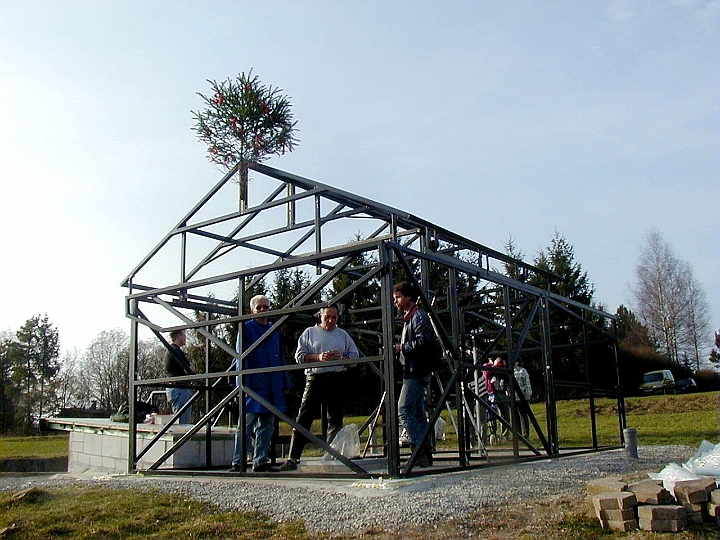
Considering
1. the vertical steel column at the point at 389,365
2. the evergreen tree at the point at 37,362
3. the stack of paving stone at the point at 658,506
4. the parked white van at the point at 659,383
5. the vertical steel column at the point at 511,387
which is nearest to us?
the stack of paving stone at the point at 658,506

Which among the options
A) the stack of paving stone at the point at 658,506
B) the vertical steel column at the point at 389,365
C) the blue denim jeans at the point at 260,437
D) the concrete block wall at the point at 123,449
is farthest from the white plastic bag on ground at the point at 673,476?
the concrete block wall at the point at 123,449

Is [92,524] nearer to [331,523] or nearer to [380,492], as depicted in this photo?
[331,523]

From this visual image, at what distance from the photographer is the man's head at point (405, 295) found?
6.62 m

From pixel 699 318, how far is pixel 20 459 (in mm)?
34924

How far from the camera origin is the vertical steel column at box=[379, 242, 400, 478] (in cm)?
584

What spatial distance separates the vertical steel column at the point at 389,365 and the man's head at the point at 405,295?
1.52 ft

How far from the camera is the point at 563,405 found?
22.0 m

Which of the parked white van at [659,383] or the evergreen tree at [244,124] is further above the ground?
the evergreen tree at [244,124]

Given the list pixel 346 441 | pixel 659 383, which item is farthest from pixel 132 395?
pixel 659 383

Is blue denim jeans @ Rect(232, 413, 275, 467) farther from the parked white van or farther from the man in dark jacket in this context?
the parked white van

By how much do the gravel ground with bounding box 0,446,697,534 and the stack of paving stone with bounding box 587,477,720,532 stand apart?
0.80 metres

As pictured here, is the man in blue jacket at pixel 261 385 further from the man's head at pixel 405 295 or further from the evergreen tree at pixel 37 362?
the evergreen tree at pixel 37 362

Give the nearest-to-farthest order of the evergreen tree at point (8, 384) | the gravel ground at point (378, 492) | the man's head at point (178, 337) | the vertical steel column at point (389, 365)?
the gravel ground at point (378, 492)
the vertical steel column at point (389, 365)
the man's head at point (178, 337)
the evergreen tree at point (8, 384)

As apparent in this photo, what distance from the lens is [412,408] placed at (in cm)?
638
